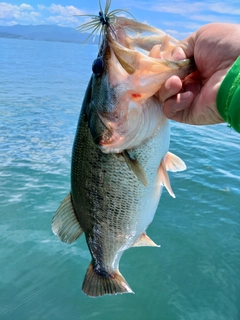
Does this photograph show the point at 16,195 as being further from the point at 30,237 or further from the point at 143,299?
the point at 143,299

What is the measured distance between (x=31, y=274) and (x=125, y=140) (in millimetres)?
3007

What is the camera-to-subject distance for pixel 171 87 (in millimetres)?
1606

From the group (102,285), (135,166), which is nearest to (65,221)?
(102,285)

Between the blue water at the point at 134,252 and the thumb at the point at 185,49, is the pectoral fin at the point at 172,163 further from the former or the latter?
the blue water at the point at 134,252

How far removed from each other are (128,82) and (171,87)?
0.68 feet

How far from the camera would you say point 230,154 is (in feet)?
28.8

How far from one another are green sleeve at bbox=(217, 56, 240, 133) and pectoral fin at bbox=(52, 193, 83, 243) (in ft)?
3.74

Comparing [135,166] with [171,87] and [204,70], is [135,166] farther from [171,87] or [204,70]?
[204,70]

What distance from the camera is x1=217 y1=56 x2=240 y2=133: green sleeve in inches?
61.2

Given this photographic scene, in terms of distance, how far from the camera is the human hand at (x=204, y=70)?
1.67 metres

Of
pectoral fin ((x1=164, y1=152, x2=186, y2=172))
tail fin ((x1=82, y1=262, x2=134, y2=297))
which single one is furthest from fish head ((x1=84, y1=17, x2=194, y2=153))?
tail fin ((x1=82, y1=262, x2=134, y2=297))

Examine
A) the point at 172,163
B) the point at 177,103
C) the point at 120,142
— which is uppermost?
the point at 177,103

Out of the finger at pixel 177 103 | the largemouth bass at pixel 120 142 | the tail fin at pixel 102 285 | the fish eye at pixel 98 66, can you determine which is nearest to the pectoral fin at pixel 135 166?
the largemouth bass at pixel 120 142

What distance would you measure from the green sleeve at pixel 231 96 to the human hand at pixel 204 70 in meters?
0.07
